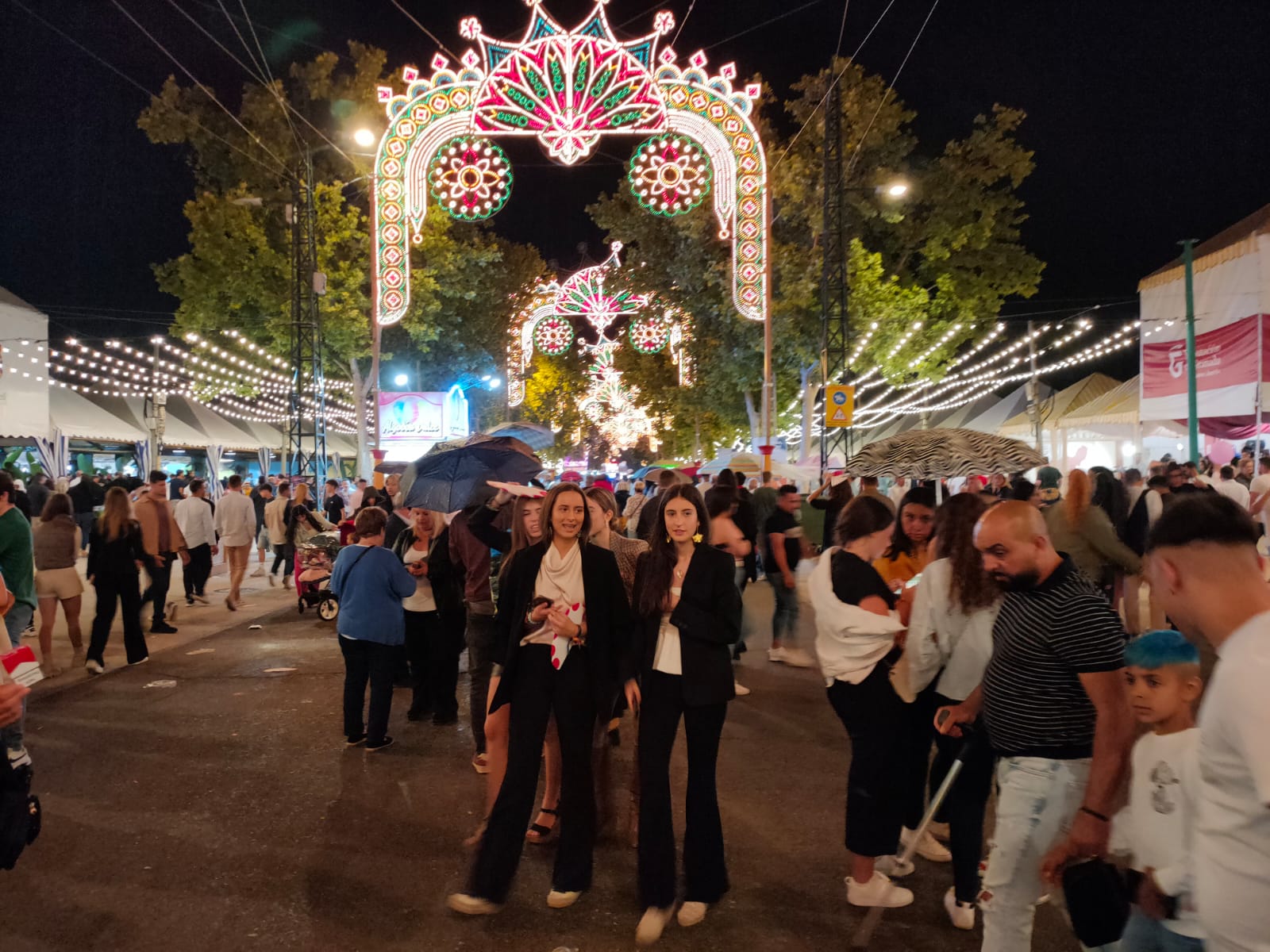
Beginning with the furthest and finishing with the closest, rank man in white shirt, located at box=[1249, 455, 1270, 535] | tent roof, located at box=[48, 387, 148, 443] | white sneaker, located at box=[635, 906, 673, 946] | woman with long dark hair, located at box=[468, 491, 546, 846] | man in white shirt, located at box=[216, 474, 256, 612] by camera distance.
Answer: tent roof, located at box=[48, 387, 148, 443] → man in white shirt, located at box=[216, 474, 256, 612] → man in white shirt, located at box=[1249, 455, 1270, 535] → woman with long dark hair, located at box=[468, 491, 546, 846] → white sneaker, located at box=[635, 906, 673, 946]

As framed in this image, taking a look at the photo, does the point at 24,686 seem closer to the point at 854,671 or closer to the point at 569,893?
the point at 569,893

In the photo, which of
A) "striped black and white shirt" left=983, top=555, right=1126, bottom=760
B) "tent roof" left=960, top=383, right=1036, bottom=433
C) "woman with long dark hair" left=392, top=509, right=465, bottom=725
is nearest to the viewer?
"striped black and white shirt" left=983, top=555, right=1126, bottom=760

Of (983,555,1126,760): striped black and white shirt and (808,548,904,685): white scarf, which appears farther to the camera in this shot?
(808,548,904,685): white scarf

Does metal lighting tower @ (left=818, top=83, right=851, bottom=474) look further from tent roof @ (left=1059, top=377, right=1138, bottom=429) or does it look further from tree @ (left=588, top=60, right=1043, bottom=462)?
tent roof @ (left=1059, top=377, right=1138, bottom=429)

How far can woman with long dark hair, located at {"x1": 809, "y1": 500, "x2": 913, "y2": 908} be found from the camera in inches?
151

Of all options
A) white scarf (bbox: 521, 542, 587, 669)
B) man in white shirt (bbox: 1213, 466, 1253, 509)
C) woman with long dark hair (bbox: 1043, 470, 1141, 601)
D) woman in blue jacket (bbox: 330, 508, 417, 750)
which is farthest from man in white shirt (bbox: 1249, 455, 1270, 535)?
woman in blue jacket (bbox: 330, 508, 417, 750)

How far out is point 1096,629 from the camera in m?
2.85

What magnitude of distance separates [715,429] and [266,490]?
98.1 feet

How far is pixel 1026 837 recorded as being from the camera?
2.93 metres

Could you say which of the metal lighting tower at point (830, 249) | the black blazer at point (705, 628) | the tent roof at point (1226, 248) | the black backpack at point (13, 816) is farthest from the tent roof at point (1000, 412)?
the black backpack at point (13, 816)

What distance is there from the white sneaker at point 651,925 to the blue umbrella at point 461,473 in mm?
3591

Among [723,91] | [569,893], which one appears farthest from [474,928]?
[723,91]

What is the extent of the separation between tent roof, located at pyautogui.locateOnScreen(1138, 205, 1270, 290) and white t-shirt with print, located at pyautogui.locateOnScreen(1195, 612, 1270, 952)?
902 inches

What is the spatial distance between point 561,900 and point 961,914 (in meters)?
1.69
